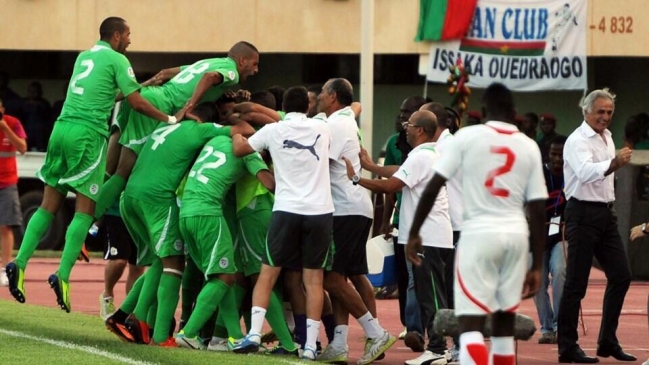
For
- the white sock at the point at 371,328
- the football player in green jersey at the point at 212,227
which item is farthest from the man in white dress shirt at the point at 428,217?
the football player in green jersey at the point at 212,227

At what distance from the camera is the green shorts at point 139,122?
511 inches

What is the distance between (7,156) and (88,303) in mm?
2492

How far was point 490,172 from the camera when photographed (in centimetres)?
902

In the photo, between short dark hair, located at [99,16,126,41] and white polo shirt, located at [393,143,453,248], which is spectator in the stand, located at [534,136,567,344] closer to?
white polo shirt, located at [393,143,453,248]

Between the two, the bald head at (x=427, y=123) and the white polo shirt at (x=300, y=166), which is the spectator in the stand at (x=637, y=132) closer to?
the bald head at (x=427, y=123)

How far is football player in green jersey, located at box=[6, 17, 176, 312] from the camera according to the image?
12.7 metres

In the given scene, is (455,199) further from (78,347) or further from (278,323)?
(78,347)

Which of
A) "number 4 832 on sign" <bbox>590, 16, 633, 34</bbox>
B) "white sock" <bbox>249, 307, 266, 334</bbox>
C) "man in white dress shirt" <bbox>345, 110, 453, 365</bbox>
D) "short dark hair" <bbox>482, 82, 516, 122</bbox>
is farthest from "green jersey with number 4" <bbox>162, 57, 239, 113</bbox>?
"number 4 832 on sign" <bbox>590, 16, 633, 34</bbox>

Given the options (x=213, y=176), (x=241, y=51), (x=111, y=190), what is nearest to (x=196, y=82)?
(x=241, y=51)

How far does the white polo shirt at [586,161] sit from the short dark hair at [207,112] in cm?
295

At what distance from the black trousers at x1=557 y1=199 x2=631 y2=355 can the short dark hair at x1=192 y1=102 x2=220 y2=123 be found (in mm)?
3057

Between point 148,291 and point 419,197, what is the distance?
2421mm

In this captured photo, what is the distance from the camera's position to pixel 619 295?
13.0 metres

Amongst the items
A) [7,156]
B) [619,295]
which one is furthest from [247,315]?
[7,156]
